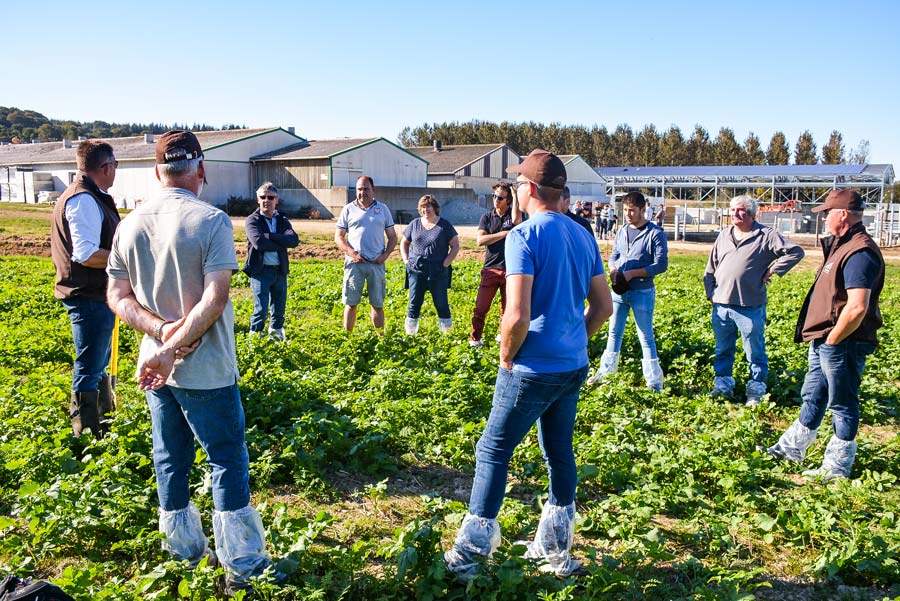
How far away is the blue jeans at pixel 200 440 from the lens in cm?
327

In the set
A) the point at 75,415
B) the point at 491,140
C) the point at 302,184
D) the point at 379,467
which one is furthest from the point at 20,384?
the point at 491,140

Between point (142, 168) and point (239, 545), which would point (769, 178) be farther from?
point (142, 168)

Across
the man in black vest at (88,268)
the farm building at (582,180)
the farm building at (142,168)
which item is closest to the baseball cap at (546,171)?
the man in black vest at (88,268)

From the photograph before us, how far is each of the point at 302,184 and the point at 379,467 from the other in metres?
42.6

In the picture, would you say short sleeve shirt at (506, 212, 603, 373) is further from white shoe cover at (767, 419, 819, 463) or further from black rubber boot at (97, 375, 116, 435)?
black rubber boot at (97, 375, 116, 435)

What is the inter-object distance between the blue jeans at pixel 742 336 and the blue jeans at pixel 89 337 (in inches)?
218

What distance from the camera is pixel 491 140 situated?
87125 millimetres

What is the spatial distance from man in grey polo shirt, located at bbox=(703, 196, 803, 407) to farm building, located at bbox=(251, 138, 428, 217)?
37391mm

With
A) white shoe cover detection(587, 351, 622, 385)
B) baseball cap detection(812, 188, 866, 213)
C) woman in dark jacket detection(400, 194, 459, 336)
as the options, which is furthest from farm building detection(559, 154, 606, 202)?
baseball cap detection(812, 188, 866, 213)

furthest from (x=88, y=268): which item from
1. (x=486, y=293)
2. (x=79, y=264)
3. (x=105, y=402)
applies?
(x=486, y=293)

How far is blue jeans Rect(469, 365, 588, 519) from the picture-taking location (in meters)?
3.41

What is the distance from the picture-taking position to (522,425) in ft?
11.3

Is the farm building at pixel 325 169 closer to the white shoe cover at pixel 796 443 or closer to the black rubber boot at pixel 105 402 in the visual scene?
the black rubber boot at pixel 105 402

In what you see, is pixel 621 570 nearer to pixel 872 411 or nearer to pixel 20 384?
pixel 872 411
